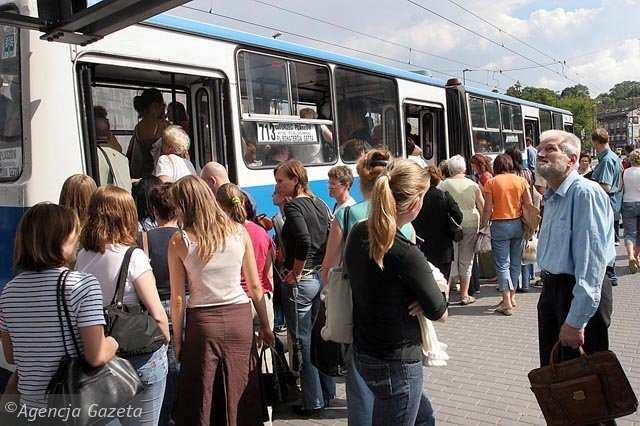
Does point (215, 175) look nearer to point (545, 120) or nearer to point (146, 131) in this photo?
point (146, 131)

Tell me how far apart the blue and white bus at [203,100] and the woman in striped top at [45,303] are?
1.67 meters

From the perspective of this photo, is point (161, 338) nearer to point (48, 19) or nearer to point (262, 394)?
point (262, 394)

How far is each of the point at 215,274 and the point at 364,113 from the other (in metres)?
4.89

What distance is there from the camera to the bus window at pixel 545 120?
57.3 ft

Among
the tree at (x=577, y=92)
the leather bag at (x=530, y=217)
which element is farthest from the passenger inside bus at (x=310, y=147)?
the tree at (x=577, y=92)

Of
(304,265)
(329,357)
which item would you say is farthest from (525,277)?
(329,357)

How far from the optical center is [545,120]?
58.7 feet

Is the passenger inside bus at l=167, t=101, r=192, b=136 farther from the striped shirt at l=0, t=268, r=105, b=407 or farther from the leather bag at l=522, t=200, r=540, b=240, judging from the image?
the leather bag at l=522, t=200, r=540, b=240

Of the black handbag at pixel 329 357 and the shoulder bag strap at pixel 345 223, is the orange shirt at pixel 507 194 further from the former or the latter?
the black handbag at pixel 329 357

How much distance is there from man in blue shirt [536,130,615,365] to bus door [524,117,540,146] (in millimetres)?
13443

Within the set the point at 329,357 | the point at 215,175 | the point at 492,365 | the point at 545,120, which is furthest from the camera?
the point at 545,120

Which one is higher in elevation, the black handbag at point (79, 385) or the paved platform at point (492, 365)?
the black handbag at point (79, 385)

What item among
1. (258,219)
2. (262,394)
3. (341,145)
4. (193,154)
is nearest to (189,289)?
(262,394)

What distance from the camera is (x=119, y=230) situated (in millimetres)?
2992
